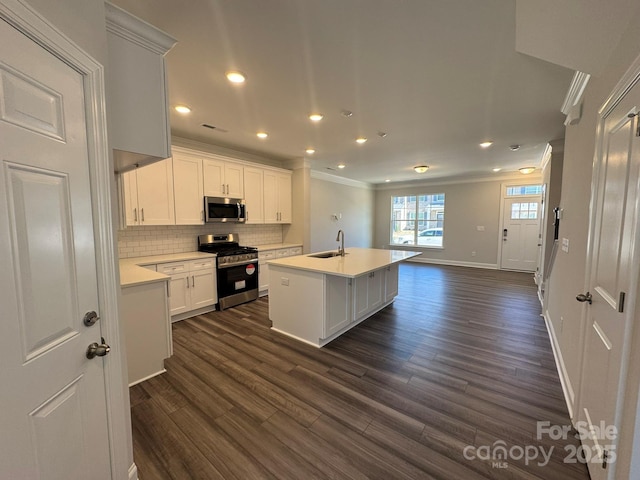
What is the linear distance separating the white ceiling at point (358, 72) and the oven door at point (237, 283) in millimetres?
2013

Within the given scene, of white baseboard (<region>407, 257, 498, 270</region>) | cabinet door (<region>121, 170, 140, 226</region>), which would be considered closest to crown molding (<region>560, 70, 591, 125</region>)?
cabinet door (<region>121, 170, 140, 226</region>)

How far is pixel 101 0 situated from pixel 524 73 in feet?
9.46

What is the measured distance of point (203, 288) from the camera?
3775 mm

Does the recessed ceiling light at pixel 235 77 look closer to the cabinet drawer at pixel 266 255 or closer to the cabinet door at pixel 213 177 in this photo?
the cabinet door at pixel 213 177

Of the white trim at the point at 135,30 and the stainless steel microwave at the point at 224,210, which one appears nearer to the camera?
the white trim at the point at 135,30

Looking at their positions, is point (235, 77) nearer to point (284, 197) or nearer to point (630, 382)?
point (630, 382)

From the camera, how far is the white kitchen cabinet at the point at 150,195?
10.7ft

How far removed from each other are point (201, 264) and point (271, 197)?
1.95 m

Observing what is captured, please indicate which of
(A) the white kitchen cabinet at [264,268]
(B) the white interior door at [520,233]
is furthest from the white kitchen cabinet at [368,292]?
(B) the white interior door at [520,233]

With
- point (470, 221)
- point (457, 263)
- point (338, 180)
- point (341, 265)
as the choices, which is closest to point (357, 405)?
point (341, 265)

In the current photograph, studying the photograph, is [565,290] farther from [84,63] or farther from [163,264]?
[163,264]

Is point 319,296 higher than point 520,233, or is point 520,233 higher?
point 520,233

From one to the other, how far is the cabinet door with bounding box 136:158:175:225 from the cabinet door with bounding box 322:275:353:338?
2462 millimetres

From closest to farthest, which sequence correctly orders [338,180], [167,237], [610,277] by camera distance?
[610,277] < [167,237] < [338,180]
